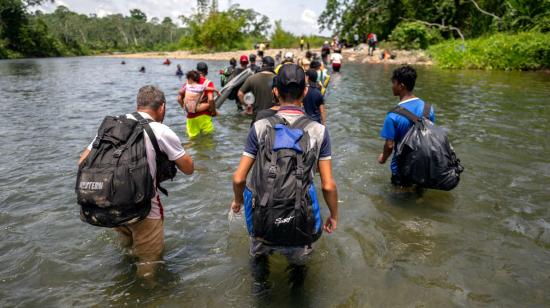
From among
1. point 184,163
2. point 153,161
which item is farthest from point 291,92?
point 153,161

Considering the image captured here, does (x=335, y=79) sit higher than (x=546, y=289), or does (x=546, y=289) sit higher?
(x=335, y=79)

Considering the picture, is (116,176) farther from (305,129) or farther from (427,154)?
(427,154)

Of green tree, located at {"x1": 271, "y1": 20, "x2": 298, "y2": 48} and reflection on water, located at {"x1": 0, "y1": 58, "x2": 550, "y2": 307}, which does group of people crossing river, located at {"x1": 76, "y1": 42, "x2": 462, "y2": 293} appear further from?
green tree, located at {"x1": 271, "y1": 20, "x2": 298, "y2": 48}

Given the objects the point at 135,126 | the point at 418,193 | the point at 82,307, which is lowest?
the point at 82,307

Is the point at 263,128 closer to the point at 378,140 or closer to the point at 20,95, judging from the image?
the point at 378,140

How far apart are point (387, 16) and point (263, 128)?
129 feet

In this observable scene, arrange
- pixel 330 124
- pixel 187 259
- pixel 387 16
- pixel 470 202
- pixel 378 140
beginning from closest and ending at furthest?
pixel 187 259 → pixel 470 202 → pixel 378 140 → pixel 330 124 → pixel 387 16

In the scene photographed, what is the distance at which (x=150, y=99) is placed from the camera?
321 centimetres

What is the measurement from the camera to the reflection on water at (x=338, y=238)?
3.50 m

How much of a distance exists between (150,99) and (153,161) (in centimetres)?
57

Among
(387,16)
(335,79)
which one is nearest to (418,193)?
(335,79)

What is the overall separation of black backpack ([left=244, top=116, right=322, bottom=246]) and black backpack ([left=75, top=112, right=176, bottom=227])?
0.91 metres

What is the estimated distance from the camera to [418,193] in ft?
17.8

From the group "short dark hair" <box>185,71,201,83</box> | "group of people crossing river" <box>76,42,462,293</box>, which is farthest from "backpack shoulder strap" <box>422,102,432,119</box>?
"short dark hair" <box>185,71,201,83</box>
